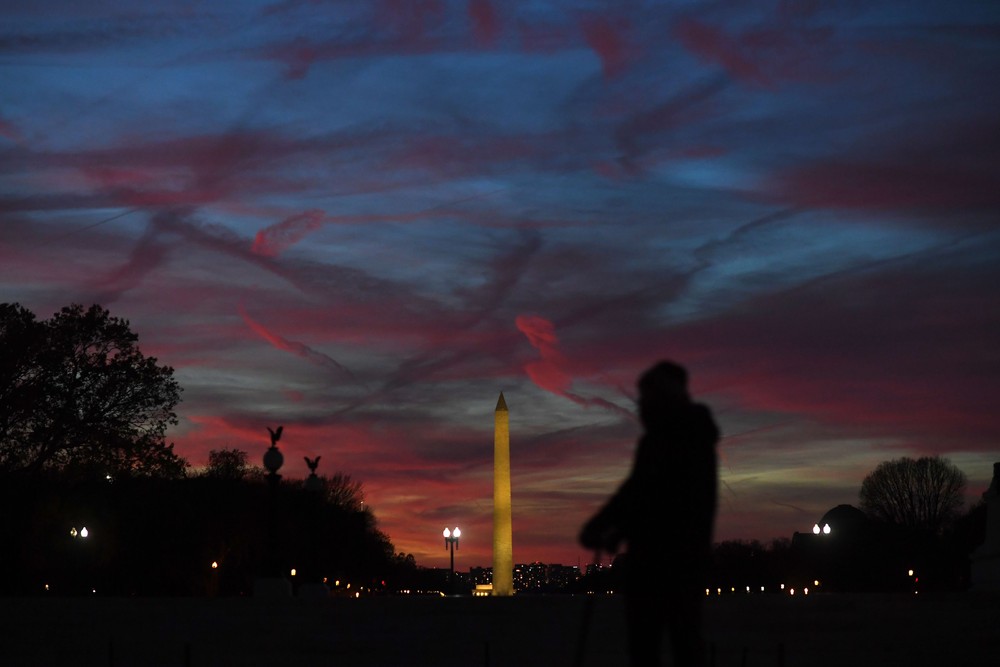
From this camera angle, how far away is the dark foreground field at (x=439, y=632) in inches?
778

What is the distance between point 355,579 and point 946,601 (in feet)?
398

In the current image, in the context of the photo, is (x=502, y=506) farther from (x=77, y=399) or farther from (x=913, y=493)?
(x=913, y=493)

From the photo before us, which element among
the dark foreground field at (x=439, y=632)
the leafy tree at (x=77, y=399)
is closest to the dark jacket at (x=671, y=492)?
the dark foreground field at (x=439, y=632)

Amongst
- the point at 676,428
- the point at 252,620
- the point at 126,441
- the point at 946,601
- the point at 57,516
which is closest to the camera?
the point at 676,428

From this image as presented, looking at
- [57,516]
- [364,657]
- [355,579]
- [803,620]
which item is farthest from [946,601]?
[355,579]

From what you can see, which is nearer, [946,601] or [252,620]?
[252,620]

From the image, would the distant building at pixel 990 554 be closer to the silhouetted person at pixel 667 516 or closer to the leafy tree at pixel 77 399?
the leafy tree at pixel 77 399

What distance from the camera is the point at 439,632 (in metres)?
22.4

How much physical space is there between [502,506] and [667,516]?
63412 millimetres

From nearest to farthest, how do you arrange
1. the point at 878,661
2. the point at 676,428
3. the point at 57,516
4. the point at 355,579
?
the point at 676,428 → the point at 878,661 → the point at 57,516 → the point at 355,579

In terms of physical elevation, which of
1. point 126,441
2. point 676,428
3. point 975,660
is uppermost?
point 126,441

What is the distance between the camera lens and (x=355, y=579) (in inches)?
5674

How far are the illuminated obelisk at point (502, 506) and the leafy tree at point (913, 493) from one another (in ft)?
251

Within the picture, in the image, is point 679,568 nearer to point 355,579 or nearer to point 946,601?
point 946,601
